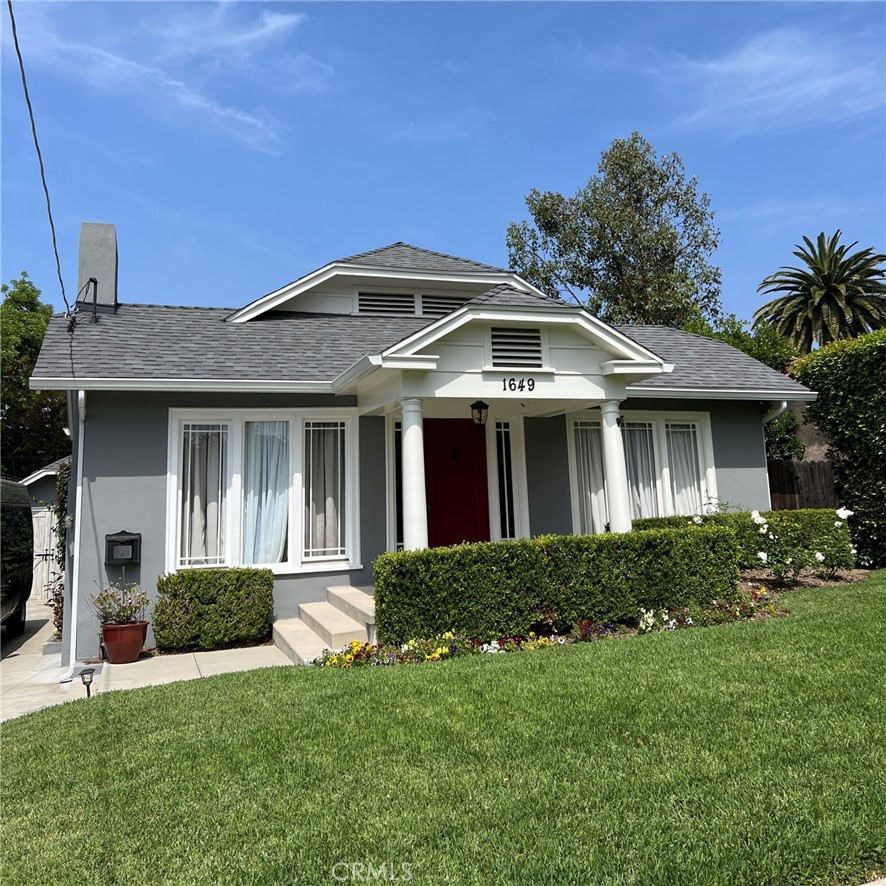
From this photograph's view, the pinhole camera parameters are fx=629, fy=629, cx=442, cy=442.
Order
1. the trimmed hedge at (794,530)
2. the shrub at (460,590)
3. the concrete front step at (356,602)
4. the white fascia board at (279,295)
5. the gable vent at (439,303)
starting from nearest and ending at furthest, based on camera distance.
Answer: the shrub at (460,590)
the concrete front step at (356,602)
the trimmed hedge at (794,530)
the white fascia board at (279,295)
the gable vent at (439,303)

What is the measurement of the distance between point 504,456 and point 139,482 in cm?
542

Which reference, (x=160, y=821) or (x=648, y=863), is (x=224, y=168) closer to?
(x=160, y=821)

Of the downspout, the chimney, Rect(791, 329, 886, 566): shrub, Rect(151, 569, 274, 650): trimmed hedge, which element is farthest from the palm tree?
the downspout

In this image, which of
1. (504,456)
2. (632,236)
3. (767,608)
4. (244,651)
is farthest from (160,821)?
(632,236)

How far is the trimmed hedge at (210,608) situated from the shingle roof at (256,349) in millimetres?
2631

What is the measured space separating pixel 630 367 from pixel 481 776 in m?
6.21

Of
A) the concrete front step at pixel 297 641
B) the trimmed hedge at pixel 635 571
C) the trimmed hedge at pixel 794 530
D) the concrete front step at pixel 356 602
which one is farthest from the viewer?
the trimmed hedge at pixel 794 530

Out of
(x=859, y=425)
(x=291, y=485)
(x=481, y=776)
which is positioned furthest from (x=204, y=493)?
(x=859, y=425)

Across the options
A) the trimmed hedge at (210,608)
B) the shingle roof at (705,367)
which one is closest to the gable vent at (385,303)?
the shingle roof at (705,367)

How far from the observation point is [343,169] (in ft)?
30.9

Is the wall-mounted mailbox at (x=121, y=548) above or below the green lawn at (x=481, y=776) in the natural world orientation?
above

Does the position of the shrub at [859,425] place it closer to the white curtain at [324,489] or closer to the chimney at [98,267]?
the white curtain at [324,489]

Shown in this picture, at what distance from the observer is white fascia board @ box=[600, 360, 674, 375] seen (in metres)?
8.41

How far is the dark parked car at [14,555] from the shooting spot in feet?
30.9
